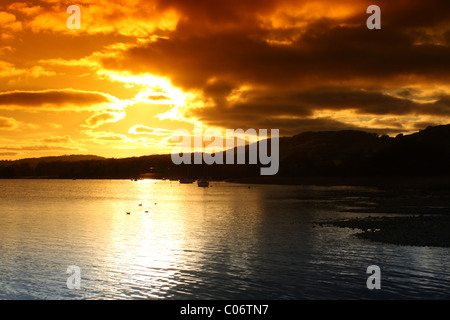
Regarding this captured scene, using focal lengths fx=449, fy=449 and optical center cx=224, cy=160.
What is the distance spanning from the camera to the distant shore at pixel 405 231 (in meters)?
41.7

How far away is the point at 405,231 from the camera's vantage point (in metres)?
47.3

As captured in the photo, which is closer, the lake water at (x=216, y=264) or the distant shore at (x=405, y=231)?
the lake water at (x=216, y=264)

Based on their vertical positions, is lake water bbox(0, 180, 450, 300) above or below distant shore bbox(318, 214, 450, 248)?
below

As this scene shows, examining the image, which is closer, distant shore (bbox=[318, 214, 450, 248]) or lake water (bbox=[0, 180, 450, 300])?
lake water (bbox=[0, 180, 450, 300])

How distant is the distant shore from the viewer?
41688 mm

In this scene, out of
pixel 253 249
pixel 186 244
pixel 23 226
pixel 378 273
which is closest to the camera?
pixel 378 273

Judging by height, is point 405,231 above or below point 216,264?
above

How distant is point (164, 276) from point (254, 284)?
655 cm

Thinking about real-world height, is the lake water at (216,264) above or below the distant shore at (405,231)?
below

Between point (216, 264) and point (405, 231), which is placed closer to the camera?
point (216, 264)

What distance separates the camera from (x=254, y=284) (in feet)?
93.4

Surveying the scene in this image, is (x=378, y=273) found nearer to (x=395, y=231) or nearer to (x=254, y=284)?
(x=254, y=284)
